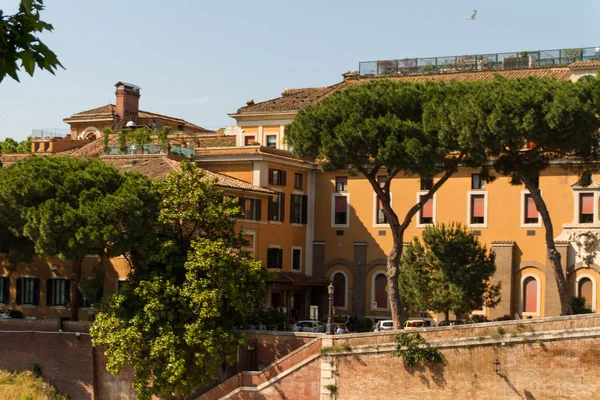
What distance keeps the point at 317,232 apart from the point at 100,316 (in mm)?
17222

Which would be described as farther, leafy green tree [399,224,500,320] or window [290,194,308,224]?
window [290,194,308,224]

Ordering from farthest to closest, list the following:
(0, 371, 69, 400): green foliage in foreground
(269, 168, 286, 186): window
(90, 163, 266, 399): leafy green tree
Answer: (269, 168, 286, 186): window → (0, 371, 69, 400): green foliage in foreground → (90, 163, 266, 399): leafy green tree

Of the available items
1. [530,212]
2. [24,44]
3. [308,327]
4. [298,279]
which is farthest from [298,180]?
[24,44]

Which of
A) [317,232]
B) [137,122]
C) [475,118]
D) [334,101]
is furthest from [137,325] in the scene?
[137,122]

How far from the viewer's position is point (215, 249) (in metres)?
38.0

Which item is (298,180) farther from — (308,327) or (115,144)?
(308,327)

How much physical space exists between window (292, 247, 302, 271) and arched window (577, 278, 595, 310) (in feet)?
Answer: 45.7

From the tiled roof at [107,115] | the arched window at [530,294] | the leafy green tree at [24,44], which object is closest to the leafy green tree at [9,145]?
the tiled roof at [107,115]

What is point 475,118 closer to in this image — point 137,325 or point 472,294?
point 472,294

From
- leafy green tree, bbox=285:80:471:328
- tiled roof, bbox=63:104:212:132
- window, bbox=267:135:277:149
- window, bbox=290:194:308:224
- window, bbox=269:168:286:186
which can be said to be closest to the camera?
leafy green tree, bbox=285:80:471:328

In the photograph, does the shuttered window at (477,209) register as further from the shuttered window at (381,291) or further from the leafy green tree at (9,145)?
the leafy green tree at (9,145)

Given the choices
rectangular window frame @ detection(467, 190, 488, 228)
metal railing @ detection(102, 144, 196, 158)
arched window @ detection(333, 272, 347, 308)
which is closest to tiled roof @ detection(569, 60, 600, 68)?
rectangular window frame @ detection(467, 190, 488, 228)

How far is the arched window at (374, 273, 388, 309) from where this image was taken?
51.2 metres

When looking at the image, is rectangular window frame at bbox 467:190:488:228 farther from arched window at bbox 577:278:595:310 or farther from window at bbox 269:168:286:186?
window at bbox 269:168:286:186
